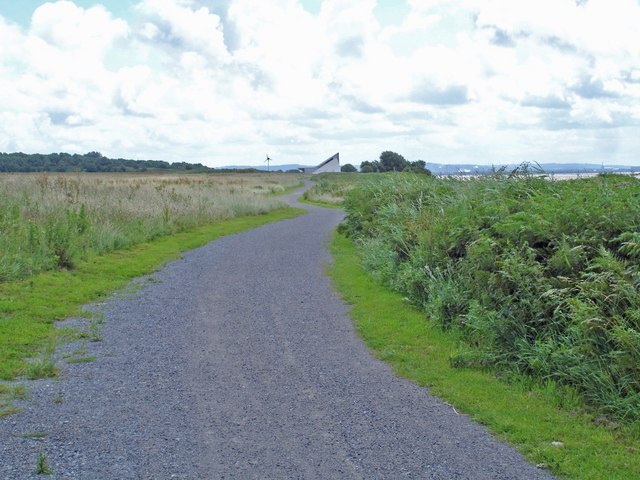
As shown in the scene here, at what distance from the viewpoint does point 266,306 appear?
1264cm

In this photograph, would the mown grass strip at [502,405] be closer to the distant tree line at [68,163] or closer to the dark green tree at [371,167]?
the dark green tree at [371,167]

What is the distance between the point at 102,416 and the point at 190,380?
1.42 metres

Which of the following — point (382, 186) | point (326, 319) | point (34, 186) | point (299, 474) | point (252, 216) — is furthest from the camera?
point (252, 216)

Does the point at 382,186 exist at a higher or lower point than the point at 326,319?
higher

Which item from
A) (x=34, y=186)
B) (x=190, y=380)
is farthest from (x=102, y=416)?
(x=34, y=186)

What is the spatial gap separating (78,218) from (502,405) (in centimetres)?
1498

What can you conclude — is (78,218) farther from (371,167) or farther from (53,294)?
(371,167)

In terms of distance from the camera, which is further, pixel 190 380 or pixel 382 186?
pixel 382 186

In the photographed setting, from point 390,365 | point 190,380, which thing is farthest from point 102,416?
point 390,365

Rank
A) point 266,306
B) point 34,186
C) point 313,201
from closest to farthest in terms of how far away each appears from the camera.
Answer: point 266,306 → point 34,186 → point 313,201

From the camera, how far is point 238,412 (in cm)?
682

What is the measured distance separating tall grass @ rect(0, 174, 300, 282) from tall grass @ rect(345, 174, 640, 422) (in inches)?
312

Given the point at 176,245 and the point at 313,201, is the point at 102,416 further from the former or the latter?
the point at 313,201

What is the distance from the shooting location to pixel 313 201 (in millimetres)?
55500
